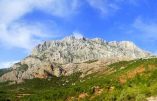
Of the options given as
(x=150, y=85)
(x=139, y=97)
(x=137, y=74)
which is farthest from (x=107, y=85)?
(x=139, y=97)

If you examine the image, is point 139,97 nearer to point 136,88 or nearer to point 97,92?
point 136,88

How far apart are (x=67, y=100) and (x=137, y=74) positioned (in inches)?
1702

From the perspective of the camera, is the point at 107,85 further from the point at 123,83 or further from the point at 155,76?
the point at 155,76

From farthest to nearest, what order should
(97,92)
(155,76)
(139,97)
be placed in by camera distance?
(97,92) < (155,76) < (139,97)

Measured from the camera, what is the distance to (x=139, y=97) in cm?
15075

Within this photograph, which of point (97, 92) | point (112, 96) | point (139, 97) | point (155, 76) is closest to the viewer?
point (139, 97)

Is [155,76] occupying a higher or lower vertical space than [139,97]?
higher

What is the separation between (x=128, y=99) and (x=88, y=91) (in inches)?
1776

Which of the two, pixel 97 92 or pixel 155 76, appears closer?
→ pixel 155 76

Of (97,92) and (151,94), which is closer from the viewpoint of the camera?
(151,94)

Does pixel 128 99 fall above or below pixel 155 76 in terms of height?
below

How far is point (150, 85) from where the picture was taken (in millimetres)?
170750

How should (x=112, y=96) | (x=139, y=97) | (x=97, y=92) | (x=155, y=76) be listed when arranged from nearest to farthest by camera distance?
1. (x=139, y=97)
2. (x=112, y=96)
3. (x=155, y=76)
4. (x=97, y=92)

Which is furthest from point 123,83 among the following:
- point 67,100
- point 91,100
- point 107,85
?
point 67,100
